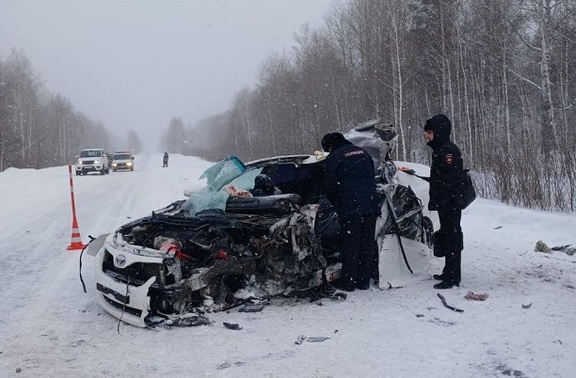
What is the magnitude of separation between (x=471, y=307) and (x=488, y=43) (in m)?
24.5

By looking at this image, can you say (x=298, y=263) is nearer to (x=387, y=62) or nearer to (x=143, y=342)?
(x=143, y=342)

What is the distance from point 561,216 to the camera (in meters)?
8.33

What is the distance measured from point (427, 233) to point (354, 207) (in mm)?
1347

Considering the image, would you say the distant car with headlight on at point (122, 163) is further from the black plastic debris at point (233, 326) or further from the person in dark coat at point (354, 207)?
the black plastic debris at point (233, 326)

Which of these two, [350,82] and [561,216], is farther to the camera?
[350,82]

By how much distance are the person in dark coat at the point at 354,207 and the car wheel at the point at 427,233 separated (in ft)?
2.88


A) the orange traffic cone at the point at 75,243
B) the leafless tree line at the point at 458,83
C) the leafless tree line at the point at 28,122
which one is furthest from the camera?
the leafless tree line at the point at 28,122

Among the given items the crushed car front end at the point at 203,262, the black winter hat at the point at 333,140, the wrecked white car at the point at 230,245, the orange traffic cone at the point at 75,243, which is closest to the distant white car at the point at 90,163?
the orange traffic cone at the point at 75,243

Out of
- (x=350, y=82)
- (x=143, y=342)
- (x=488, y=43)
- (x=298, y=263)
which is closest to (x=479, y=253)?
(x=298, y=263)

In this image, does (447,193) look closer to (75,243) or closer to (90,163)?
(75,243)

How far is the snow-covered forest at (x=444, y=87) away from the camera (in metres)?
11.0

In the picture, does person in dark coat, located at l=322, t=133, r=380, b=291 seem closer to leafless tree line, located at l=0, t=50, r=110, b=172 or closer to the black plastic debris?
the black plastic debris

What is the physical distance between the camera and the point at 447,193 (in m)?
5.21

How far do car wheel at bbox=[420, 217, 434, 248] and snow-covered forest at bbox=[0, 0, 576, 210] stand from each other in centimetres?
444
